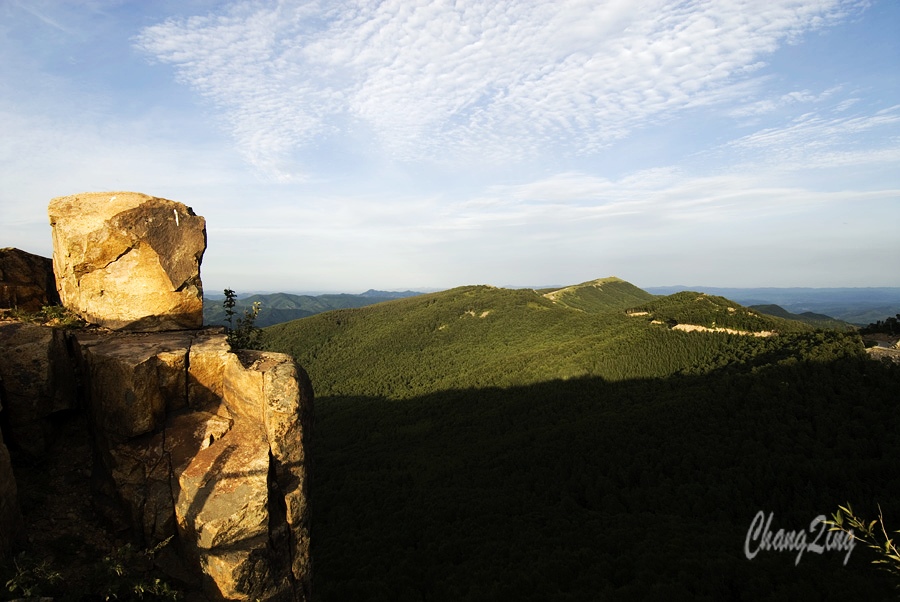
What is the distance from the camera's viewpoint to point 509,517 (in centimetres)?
3738

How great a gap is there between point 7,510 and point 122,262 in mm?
7142

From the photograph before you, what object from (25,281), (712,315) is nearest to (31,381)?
(25,281)

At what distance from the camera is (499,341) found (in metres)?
114

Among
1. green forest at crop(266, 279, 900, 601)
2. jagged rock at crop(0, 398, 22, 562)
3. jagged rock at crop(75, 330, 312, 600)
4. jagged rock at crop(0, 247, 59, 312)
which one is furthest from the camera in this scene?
green forest at crop(266, 279, 900, 601)

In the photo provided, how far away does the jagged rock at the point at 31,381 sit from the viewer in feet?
32.6

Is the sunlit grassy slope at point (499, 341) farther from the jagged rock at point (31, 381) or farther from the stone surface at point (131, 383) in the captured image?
the jagged rock at point (31, 381)

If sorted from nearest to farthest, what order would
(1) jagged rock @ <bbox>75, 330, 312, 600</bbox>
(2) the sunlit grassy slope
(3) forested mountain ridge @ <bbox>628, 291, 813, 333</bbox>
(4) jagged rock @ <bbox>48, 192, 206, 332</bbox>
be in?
1. (1) jagged rock @ <bbox>75, 330, 312, 600</bbox>
2. (4) jagged rock @ <bbox>48, 192, 206, 332</bbox>
3. (3) forested mountain ridge @ <bbox>628, 291, 813, 333</bbox>
4. (2) the sunlit grassy slope

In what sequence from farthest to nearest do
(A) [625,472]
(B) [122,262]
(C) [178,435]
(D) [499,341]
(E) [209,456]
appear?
(D) [499,341], (A) [625,472], (B) [122,262], (C) [178,435], (E) [209,456]

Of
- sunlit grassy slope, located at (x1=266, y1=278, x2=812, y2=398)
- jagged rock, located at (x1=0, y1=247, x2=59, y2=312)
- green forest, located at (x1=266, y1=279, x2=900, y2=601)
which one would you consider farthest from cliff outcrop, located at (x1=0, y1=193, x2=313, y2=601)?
sunlit grassy slope, located at (x1=266, y1=278, x2=812, y2=398)

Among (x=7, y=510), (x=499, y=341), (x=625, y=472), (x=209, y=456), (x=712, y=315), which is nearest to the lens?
(x=7, y=510)

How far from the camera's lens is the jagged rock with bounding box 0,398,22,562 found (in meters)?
8.30

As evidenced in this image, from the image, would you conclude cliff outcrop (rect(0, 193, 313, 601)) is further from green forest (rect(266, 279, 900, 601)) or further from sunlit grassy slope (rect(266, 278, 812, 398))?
sunlit grassy slope (rect(266, 278, 812, 398))

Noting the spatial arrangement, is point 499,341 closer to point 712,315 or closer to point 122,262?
point 712,315

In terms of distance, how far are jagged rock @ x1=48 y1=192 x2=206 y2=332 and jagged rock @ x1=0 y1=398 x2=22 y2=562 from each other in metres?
4.93
